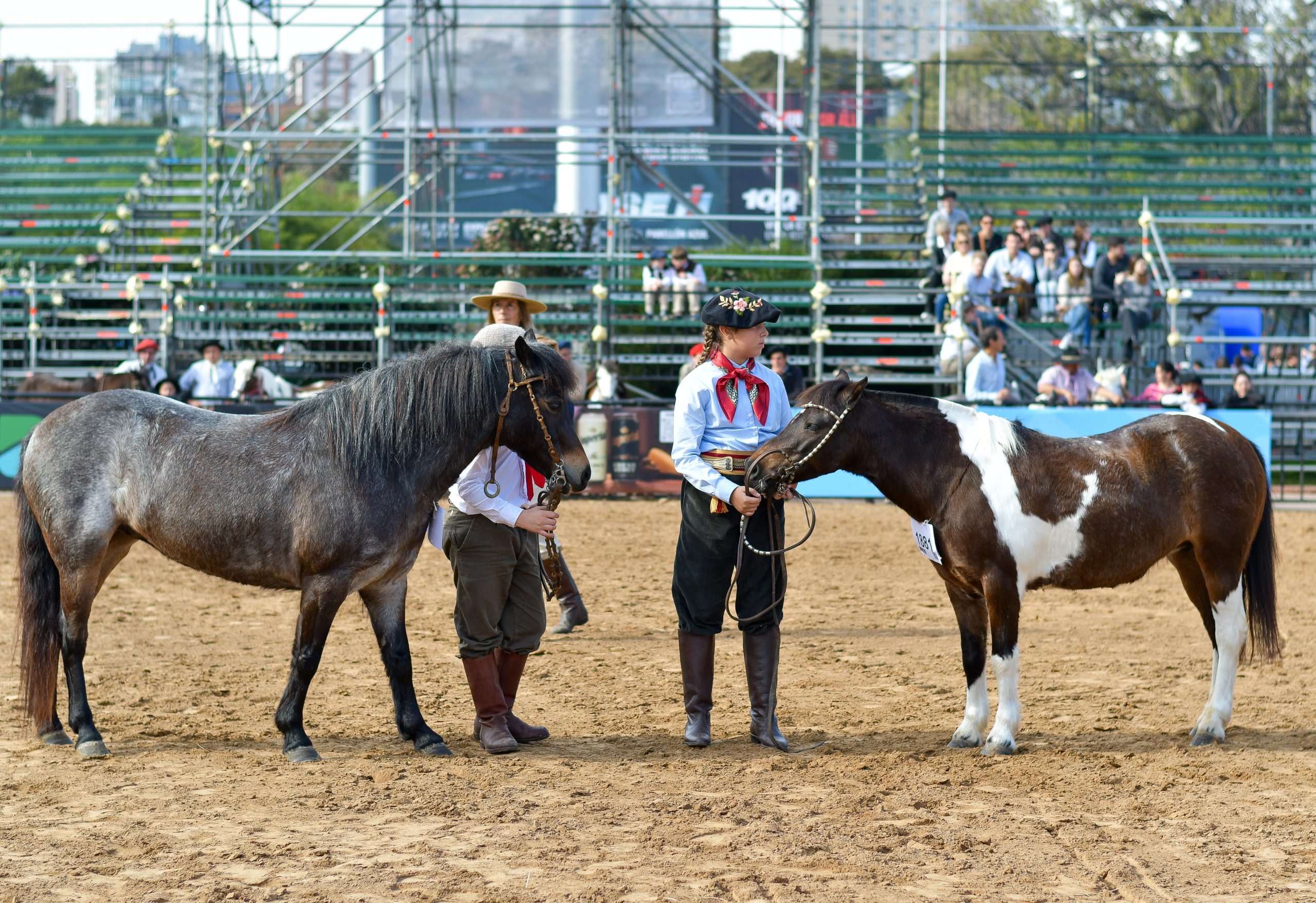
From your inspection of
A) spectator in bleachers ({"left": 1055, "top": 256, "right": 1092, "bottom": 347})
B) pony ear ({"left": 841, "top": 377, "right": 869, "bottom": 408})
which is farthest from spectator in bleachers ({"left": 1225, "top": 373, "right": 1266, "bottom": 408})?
pony ear ({"left": 841, "top": 377, "right": 869, "bottom": 408})

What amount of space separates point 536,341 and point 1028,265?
13703 mm

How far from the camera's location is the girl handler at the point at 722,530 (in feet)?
18.2

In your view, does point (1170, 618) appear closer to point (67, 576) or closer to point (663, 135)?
point (67, 576)

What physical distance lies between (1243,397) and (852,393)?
37.9 ft

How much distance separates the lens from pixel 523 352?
5.31 metres

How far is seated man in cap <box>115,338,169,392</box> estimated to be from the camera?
15.5m

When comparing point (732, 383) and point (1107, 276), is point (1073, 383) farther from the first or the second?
point (732, 383)

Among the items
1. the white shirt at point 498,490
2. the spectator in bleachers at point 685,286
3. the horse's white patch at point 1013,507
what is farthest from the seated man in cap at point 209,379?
the horse's white patch at point 1013,507

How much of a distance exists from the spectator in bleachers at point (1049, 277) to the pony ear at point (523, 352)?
13.6 meters

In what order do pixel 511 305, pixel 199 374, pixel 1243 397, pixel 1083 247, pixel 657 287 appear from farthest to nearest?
pixel 1083 247 < pixel 657 287 < pixel 199 374 < pixel 1243 397 < pixel 511 305

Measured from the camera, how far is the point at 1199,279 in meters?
20.1

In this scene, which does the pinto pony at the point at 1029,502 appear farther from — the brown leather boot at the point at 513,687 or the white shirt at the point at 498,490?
the brown leather boot at the point at 513,687

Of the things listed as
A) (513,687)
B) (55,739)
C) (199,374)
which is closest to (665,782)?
(513,687)

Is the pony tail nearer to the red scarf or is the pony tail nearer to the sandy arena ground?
the red scarf
